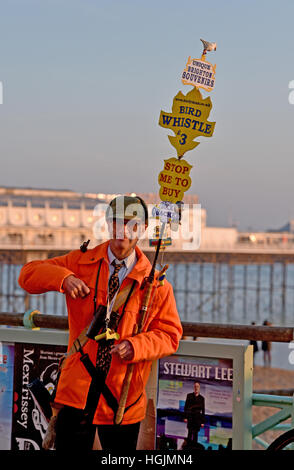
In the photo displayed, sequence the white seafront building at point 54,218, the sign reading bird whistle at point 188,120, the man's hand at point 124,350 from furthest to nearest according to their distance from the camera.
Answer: the white seafront building at point 54,218, the sign reading bird whistle at point 188,120, the man's hand at point 124,350

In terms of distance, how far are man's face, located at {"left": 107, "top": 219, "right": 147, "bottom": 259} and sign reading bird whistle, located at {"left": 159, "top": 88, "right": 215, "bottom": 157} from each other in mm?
394

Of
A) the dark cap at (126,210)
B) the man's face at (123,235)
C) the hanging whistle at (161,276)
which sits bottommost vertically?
the hanging whistle at (161,276)

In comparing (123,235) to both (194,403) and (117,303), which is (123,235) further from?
(194,403)

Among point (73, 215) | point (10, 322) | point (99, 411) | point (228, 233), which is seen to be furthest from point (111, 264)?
point (228, 233)

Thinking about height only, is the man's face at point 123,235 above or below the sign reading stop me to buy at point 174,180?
below

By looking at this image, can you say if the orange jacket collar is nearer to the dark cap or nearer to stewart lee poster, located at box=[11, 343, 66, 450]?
the dark cap

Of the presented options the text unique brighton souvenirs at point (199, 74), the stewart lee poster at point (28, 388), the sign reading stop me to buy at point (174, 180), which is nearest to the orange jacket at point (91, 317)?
the sign reading stop me to buy at point (174, 180)

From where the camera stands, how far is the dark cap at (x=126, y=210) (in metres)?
2.74

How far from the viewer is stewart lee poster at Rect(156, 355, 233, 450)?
3057 mm

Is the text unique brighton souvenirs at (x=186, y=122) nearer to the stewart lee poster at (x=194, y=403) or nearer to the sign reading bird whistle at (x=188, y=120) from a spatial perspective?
the sign reading bird whistle at (x=188, y=120)

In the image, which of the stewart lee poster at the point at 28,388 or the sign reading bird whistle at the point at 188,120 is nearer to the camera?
the sign reading bird whistle at the point at 188,120

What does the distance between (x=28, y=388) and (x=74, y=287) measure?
2.76 feet

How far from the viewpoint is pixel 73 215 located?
78.9 m

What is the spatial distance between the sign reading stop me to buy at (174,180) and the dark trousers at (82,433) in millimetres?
897
